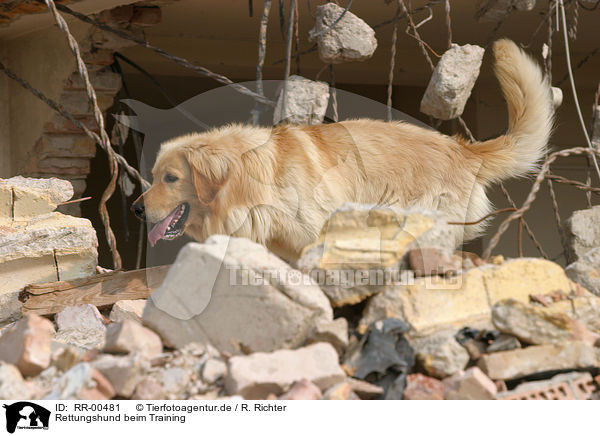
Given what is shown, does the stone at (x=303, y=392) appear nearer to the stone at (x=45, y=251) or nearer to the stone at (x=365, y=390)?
the stone at (x=365, y=390)

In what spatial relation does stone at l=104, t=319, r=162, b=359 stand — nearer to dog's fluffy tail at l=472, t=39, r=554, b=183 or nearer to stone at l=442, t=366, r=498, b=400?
stone at l=442, t=366, r=498, b=400

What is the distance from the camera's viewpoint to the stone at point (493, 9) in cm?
368

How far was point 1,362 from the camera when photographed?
5.33 feet

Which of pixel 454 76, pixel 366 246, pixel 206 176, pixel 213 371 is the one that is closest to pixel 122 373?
pixel 213 371

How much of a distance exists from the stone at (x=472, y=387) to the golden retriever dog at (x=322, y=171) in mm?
1480

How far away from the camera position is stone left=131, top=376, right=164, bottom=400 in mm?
1538

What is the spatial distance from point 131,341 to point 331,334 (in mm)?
542

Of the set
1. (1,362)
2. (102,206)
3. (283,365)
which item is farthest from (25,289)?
(283,365)

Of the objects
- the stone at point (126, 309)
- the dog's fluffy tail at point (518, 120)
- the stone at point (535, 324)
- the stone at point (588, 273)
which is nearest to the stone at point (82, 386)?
the stone at point (535, 324)

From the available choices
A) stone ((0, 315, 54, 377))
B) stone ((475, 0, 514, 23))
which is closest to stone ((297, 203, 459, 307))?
stone ((0, 315, 54, 377))

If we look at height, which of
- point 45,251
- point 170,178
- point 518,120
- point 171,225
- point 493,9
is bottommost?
point 45,251

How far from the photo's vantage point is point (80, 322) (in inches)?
116

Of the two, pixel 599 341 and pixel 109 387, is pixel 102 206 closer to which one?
pixel 109 387
